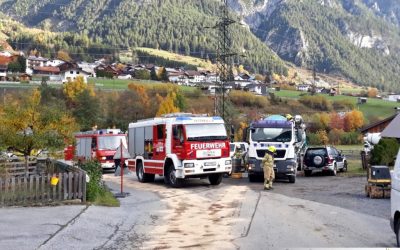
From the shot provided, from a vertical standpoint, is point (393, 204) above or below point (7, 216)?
above

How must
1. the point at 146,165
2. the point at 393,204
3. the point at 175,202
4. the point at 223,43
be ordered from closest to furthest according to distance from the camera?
the point at 393,204 < the point at 175,202 < the point at 146,165 < the point at 223,43

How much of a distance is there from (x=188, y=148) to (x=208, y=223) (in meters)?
8.13

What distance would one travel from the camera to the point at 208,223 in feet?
41.0

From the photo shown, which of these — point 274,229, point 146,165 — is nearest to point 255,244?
point 274,229

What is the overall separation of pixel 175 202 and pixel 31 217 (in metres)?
5.20

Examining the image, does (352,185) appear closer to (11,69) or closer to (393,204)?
(393,204)

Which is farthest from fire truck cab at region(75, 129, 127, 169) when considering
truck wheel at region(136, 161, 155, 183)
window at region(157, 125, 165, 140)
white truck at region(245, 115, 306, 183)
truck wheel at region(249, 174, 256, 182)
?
white truck at region(245, 115, 306, 183)

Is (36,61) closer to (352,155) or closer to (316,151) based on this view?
(352,155)

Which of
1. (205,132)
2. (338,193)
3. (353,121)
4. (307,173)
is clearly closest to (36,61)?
(353,121)

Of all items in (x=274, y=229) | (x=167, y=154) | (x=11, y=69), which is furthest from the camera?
(x=11, y=69)

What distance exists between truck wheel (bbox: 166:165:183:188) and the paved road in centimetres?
244

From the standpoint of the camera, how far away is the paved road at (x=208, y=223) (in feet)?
33.0

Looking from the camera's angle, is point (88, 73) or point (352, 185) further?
point (88, 73)

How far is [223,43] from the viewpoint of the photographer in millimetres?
46719
